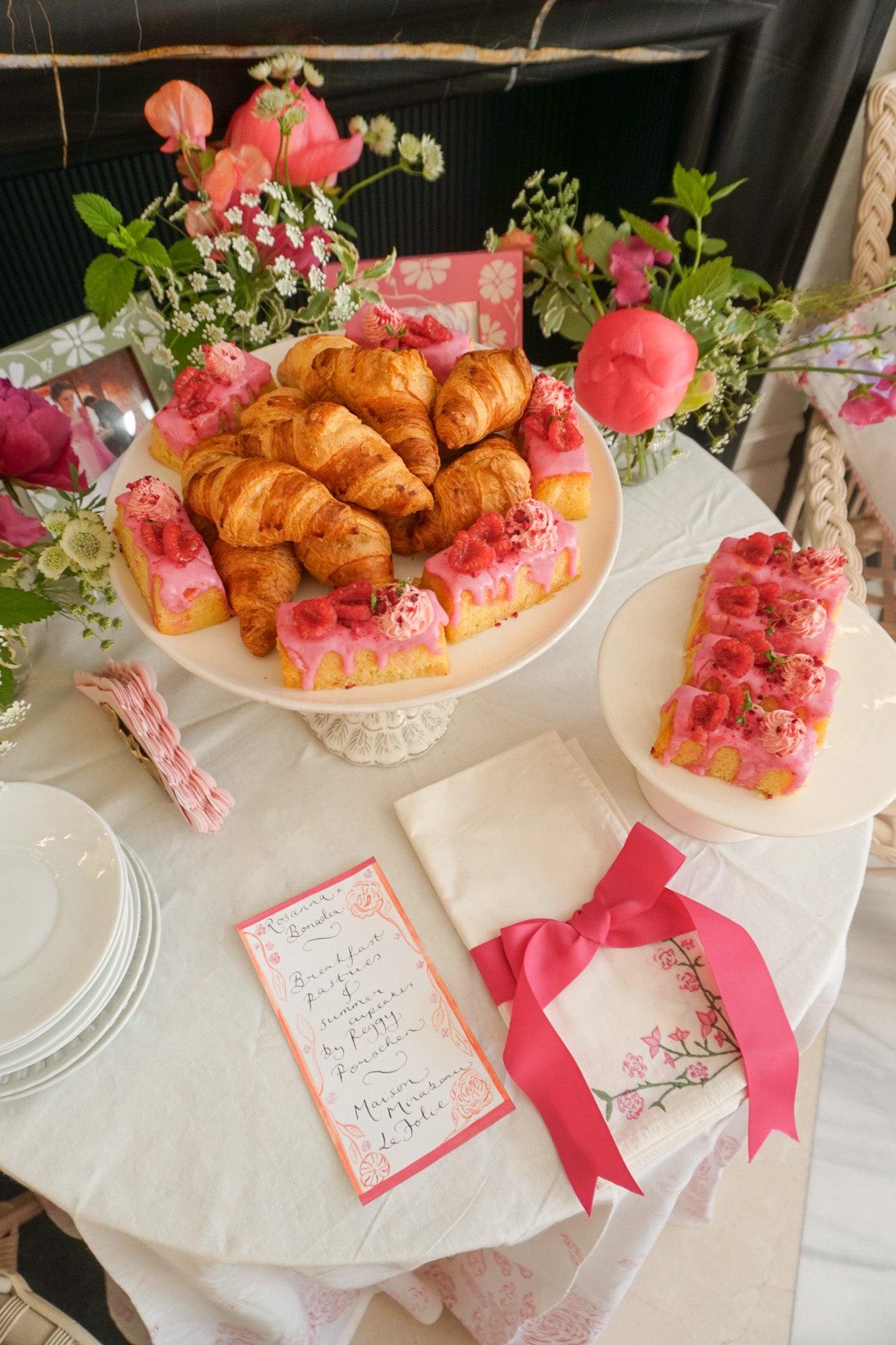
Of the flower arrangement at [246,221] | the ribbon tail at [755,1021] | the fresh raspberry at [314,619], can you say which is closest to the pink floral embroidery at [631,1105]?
the ribbon tail at [755,1021]

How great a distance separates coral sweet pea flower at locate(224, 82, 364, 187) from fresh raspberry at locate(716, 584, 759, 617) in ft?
2.47

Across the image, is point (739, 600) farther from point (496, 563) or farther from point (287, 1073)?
point (287, 1073)

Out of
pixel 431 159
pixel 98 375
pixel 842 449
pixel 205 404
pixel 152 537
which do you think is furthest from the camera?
pixel 842 449

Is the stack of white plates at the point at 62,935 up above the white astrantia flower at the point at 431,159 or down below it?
below

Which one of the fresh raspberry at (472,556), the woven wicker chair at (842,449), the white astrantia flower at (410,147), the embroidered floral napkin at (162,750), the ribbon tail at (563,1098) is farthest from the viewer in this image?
the woven wicker chair at (842,449)

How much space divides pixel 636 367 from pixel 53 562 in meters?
0.71

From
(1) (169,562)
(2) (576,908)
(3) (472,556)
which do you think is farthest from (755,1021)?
(1) (169,562)

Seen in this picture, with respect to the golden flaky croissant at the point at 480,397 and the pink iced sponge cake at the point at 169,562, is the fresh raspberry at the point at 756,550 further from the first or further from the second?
the pink iced sponge cake at the point at 169,562

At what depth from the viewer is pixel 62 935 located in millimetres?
804

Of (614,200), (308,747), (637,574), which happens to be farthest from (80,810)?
(614,200)

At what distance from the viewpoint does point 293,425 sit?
890mm

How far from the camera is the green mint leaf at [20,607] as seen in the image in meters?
0.79

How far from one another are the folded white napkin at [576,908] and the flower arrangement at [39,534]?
45 centimetres

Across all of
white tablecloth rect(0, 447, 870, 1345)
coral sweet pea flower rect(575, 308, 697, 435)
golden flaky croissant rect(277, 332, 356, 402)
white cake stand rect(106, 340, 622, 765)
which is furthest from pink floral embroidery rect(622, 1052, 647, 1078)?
golden flaky croissant rect(277, 332, 356, 402)
